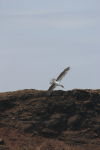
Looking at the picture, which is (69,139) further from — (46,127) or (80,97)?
(80,97)

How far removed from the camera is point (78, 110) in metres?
25.5

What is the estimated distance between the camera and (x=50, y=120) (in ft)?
78.6

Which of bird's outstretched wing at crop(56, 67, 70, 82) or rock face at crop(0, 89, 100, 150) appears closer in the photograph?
bird's outstretched wing at crop(56, 67, 70, 82)

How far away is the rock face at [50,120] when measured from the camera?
2228cm

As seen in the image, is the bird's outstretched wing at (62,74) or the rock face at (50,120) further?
the rock face at (50,120)

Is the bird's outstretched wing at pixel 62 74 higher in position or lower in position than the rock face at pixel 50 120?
higher

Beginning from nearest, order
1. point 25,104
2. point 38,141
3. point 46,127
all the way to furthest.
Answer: point 38,141, point 46,127, point 25,104

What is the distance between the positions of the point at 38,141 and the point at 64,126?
354 centimetres

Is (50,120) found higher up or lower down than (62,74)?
lower down

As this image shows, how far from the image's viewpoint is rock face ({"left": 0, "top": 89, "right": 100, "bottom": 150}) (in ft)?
73.1

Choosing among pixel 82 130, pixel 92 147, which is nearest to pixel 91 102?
pixel 82 130

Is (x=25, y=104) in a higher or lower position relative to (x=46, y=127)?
higher

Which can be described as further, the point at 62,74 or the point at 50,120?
the point at 50,120

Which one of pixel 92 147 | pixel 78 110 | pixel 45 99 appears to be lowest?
pixel 92 147
